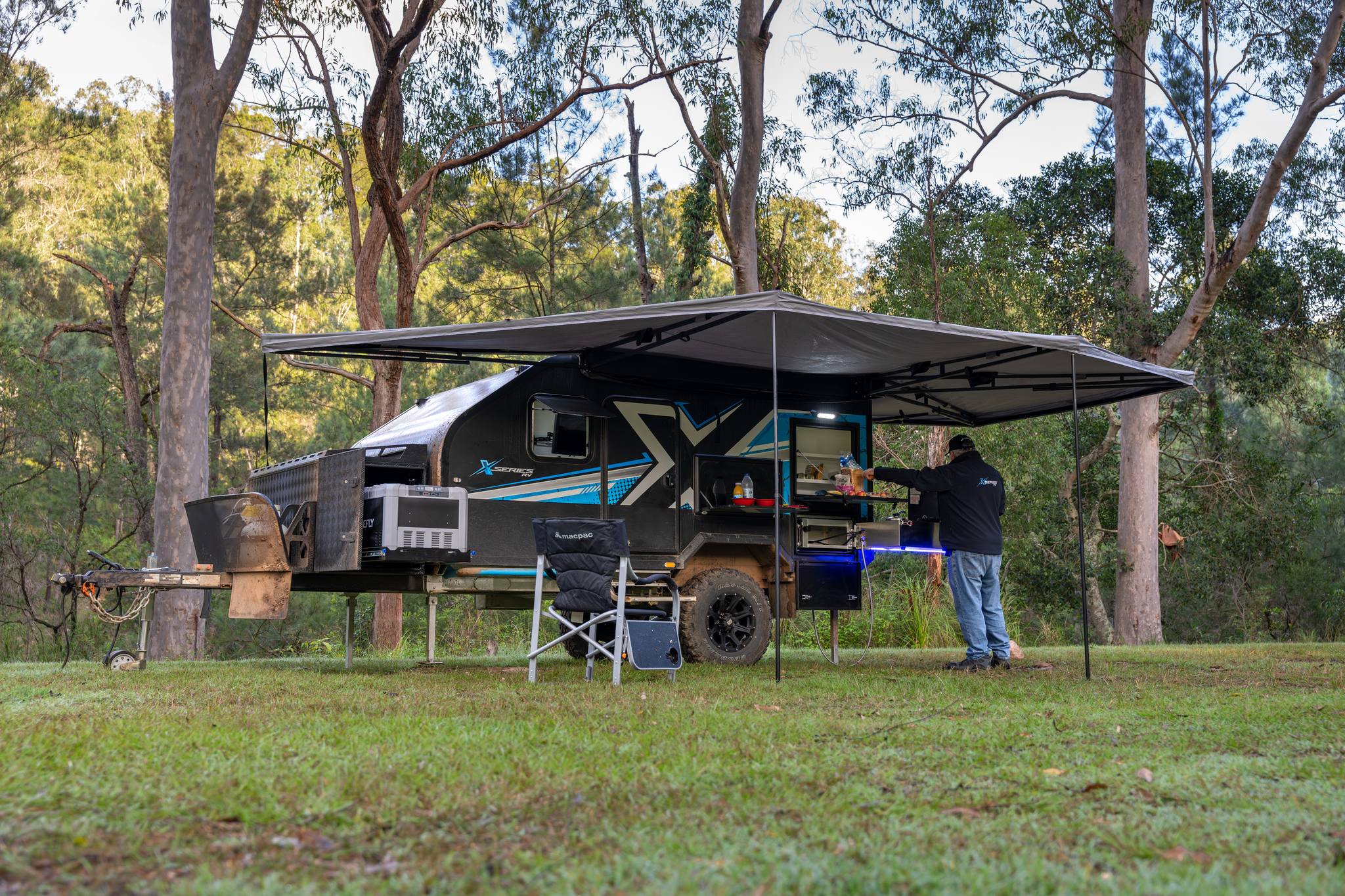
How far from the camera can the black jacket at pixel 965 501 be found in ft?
29.1

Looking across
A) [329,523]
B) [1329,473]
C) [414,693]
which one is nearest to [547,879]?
[414,693]

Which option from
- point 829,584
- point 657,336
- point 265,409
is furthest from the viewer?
point 829,584

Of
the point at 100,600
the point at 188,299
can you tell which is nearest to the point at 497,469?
the point at 100,600

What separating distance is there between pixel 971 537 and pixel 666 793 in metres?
5.70

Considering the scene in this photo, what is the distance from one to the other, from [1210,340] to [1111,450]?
3.12 meters

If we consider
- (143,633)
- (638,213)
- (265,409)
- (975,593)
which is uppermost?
(638,213)

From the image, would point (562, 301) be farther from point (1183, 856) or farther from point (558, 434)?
point (1183, 856)

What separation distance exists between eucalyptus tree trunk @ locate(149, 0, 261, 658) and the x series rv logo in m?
5.24

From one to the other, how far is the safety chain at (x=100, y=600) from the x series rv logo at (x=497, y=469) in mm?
2264

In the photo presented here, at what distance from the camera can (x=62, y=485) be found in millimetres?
21047

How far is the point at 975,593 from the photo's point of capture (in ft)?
29.2

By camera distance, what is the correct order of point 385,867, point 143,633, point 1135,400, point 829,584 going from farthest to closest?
point 1135,400 → point 829,584 → point 143,633 → point 385,867

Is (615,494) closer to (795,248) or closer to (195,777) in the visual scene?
(195,777)

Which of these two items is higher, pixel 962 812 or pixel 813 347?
pixel 813 347
